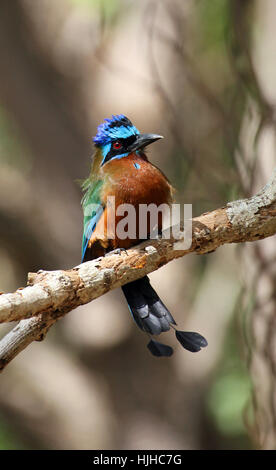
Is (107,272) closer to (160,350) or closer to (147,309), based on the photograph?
(160,350)

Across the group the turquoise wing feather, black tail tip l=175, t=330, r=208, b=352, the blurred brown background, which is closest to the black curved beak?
the turquoise wing feather

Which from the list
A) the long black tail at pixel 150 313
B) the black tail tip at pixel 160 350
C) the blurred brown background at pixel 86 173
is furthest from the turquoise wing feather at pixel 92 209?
the blurred brown background at pixel 86 173

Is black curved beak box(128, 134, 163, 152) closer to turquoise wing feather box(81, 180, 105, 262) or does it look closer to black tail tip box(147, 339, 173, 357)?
turquoise wing feather box(81, 180, 105, 262)

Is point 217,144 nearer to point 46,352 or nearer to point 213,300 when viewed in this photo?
point 213,300

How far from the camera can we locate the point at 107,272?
2961mm

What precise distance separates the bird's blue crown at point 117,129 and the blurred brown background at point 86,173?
1674 mm

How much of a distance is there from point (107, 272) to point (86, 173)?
3274 millimetres

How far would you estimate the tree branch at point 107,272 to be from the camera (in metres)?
2.59

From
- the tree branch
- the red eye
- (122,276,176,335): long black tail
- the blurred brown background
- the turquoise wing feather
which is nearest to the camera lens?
the tree branch

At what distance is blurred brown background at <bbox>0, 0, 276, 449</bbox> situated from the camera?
6.08 meters

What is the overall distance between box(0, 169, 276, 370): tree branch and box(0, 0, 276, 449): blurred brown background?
2.70 meters

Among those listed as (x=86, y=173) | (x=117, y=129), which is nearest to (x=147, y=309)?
(x=117, y=129)

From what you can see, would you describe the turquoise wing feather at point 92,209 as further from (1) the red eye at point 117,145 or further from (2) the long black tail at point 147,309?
(2) the long black tail at point 147,309

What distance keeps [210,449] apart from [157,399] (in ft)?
2.80
